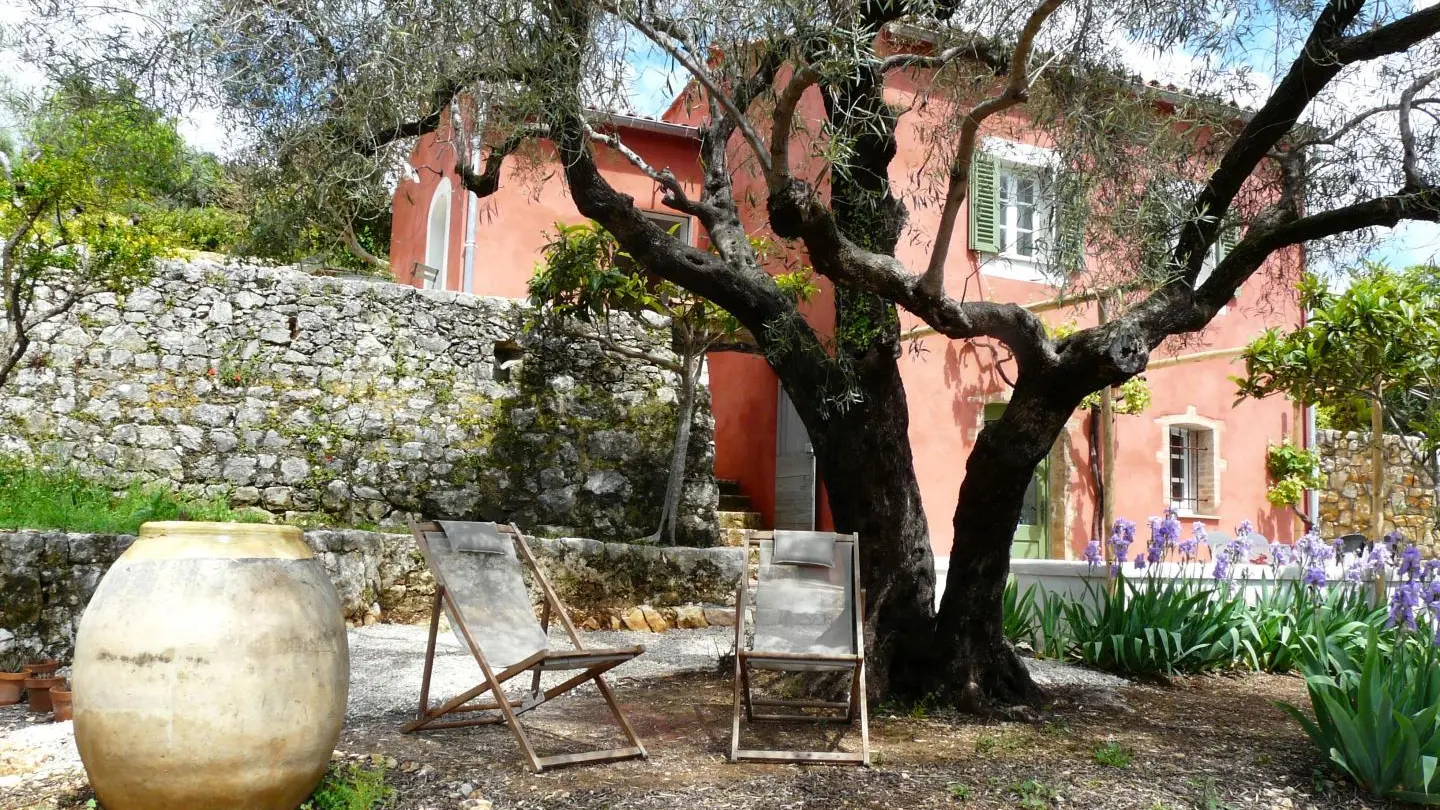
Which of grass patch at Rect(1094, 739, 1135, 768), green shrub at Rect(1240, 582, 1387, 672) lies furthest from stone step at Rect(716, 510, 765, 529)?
grass patch at Rect(1094, 739, 1135, 768)

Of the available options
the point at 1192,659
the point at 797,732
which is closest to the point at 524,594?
the point at 797,732

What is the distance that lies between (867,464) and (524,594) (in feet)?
6.05

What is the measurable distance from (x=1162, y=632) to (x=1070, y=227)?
2.84 metres

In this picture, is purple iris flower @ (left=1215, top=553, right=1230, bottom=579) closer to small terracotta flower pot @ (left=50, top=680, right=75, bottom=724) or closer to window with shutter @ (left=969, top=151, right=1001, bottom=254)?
window with shutter @ (left=969, top=151, right=1001, bottom=254)

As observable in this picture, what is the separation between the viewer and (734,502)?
38.1ft

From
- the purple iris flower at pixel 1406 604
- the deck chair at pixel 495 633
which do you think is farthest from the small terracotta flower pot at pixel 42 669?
the purple iris flower at pixel 1406 604

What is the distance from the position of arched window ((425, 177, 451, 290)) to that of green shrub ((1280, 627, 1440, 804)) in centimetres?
945

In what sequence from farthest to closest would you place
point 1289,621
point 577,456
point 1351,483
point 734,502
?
point 1351,483 < point 734,502 < point 577,456 < point 1289,621

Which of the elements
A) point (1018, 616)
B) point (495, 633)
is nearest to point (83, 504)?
point (495, 633)

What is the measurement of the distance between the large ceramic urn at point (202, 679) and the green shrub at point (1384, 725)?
3.70 m

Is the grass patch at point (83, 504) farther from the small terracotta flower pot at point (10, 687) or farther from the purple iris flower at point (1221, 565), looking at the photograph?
the purple iris flower at point (1221, 565)

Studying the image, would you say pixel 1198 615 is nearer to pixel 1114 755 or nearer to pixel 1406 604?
pixel 1406 604

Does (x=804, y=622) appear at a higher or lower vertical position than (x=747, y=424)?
lower

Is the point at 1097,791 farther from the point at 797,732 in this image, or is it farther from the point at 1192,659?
the point at 1192,659
